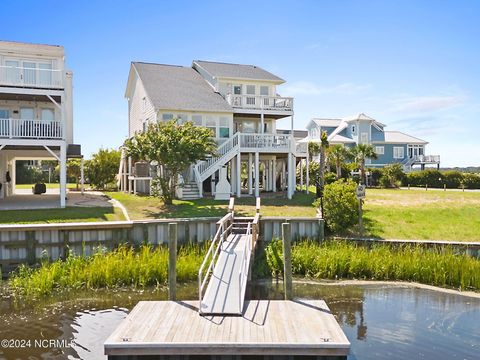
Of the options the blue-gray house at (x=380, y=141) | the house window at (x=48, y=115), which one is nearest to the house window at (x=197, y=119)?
the house window at (x=48, y=115)

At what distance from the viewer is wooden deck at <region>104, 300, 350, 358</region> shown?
8758 mm

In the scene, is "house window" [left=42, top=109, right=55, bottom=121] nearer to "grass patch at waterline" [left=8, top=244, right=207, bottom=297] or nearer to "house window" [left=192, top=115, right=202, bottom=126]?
"house window" [left=192, top=115, right=202, bottom=126]

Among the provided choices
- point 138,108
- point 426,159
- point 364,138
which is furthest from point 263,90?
point 426,159

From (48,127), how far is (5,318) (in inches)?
600

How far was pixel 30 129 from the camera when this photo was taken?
984 inches

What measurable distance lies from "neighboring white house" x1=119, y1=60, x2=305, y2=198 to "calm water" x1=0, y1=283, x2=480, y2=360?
Answer: 47.6 ft

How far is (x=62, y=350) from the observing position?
10.3 m

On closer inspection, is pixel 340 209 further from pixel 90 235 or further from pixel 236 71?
pixel 236 71

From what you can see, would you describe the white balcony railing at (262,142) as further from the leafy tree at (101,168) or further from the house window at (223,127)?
the leafy tree at (101,168)

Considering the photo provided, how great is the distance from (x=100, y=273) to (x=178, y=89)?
71.4 feet

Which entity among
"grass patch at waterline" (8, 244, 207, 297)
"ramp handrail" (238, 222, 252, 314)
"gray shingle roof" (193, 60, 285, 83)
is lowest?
"grass patch at waterline" (8, 244, 207, 297)

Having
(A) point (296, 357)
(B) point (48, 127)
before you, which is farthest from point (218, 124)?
(A) point (296, 357)

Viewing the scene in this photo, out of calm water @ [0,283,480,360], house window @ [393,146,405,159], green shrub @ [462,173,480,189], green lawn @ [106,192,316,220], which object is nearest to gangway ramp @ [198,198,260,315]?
calm water @ [0,283,480,360]

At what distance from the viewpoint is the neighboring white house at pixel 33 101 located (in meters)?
24.7
